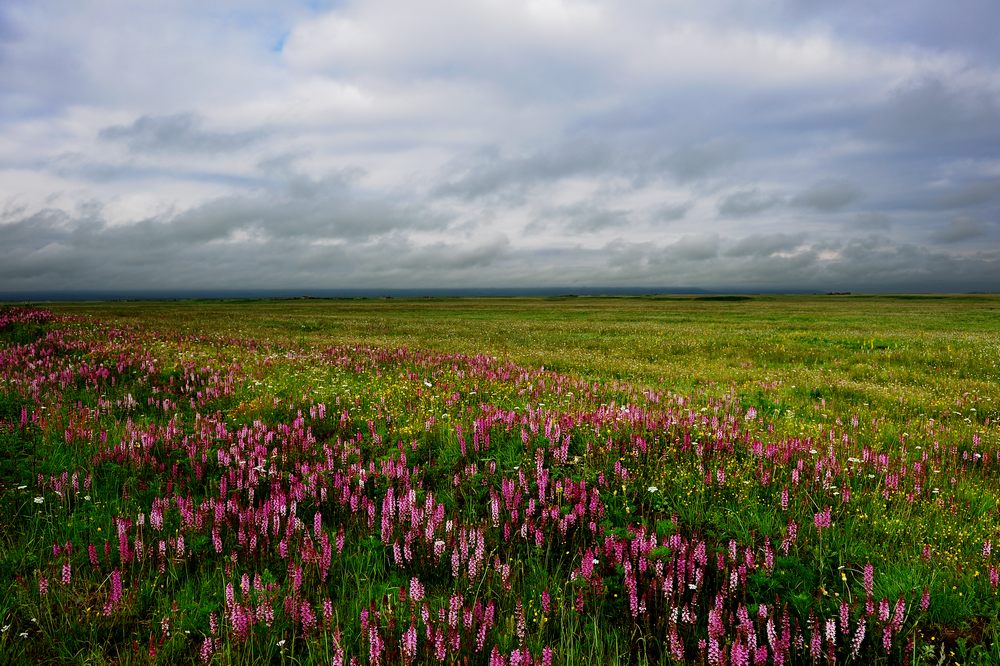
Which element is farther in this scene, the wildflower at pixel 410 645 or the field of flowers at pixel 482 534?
the field of flowers at pixel 482 534

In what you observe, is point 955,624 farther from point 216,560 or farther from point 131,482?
point 131,482

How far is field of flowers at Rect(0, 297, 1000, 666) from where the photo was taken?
2918 mm

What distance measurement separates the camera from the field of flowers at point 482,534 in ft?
9.57

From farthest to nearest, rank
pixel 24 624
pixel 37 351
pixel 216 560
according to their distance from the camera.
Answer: pixel 37 351, pixel 216 560, pixel 24 624

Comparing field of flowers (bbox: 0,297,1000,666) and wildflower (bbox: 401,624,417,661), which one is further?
field of flowers (bbox: 0,297,1000,666)

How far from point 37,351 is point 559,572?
16065mm

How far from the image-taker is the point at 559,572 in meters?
3.70

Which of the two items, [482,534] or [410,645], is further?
[482,534]

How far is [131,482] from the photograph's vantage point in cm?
516

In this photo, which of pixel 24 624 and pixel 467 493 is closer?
pixel 24 624

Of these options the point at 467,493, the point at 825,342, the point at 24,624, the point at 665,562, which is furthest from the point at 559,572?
the point at 825,342

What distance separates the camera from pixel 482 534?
3.83m

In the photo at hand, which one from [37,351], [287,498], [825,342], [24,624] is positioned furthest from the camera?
[825,342]

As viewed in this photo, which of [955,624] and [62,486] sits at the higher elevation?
[62,486]
